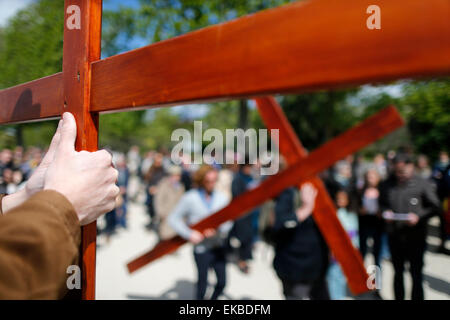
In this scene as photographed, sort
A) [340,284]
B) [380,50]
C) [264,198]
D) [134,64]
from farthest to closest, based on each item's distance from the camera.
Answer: [340,284] → [264,198] → [134,64] → [380,50]

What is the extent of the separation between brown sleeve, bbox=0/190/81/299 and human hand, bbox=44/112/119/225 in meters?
0.07

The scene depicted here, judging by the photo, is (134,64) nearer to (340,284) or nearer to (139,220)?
(340,284)

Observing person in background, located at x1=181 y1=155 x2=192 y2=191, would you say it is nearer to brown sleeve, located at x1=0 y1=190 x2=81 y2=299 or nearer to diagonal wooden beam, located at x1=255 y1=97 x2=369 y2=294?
diagonal wooden beam, located at x1=255 y1=97 x2=369 y2=294

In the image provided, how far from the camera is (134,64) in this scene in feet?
2.21

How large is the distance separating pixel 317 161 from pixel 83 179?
61.3 inches

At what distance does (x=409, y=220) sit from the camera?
2.99 metres

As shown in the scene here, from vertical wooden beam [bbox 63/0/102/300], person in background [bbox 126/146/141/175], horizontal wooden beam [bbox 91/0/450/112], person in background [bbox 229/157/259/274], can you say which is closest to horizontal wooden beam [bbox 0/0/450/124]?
horizontal wooden beam [bbox 91/0/450/112]

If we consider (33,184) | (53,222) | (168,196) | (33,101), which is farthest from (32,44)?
(168,196)

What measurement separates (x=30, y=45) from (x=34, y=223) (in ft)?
3.37

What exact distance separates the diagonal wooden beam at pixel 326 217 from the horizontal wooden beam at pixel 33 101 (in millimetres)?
1599

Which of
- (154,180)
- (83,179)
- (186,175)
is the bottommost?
(83,179)

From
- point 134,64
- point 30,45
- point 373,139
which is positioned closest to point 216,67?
point 134,64

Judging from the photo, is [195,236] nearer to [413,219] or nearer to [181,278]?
[181,278]

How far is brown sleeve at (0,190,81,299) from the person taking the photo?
1.44 ft
